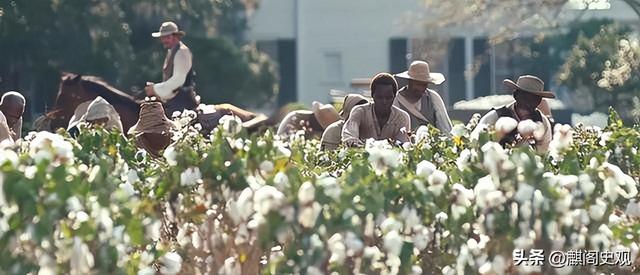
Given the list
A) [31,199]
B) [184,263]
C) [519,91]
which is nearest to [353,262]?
[184,263]

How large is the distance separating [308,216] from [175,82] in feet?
28.5

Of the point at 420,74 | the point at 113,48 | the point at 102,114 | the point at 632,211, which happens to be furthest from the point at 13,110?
the point at 113,48

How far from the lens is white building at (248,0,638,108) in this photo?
4725 centimetres

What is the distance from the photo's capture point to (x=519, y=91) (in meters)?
10.8

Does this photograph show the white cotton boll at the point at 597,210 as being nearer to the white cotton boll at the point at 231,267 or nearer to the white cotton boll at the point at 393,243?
the white cotton boll at the point at 393,243

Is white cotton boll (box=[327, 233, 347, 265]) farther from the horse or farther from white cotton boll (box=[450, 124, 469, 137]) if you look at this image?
the horse

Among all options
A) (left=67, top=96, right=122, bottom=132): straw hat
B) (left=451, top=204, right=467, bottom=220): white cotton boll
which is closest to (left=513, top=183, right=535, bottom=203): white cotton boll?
(left=451, top=204, right=467, bottom=220): white cotton boll

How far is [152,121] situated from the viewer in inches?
460

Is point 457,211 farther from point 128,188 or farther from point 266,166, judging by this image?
point 128,188

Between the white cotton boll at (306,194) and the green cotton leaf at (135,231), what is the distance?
55 centimetres

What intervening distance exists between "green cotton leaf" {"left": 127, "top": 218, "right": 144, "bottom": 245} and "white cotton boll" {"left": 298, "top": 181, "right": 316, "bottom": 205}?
0.55 meters

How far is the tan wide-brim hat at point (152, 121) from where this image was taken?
1156cm

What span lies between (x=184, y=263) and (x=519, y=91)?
17.2 ft

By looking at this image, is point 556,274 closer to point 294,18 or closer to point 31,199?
point 31,199
